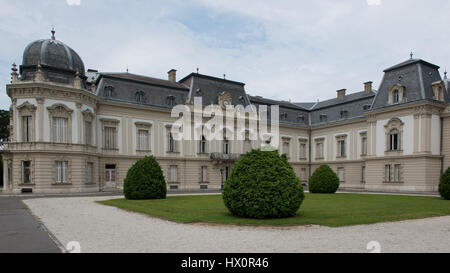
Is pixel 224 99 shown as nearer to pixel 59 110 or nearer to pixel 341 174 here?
pixel 341 174

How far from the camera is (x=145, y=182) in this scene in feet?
58.8

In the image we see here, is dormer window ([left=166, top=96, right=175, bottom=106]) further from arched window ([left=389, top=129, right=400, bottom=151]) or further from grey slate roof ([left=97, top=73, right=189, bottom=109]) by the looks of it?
arched window ([left=389, top=129, right=400, bottom=151])

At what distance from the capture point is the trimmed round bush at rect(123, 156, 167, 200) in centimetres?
1778

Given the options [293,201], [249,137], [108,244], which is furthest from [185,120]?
[108,244]

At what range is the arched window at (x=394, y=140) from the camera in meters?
30.5

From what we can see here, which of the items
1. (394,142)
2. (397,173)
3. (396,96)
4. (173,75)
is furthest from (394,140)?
(173,75)

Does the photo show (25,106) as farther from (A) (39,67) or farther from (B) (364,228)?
(B) (364,228)

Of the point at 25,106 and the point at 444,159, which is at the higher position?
the point at 25,106

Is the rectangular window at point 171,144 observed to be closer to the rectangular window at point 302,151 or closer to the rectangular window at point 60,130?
the rectangular window at point 60,130

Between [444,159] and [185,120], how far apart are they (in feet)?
83.7

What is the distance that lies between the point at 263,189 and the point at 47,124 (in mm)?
21662

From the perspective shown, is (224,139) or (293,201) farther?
(224,139)
